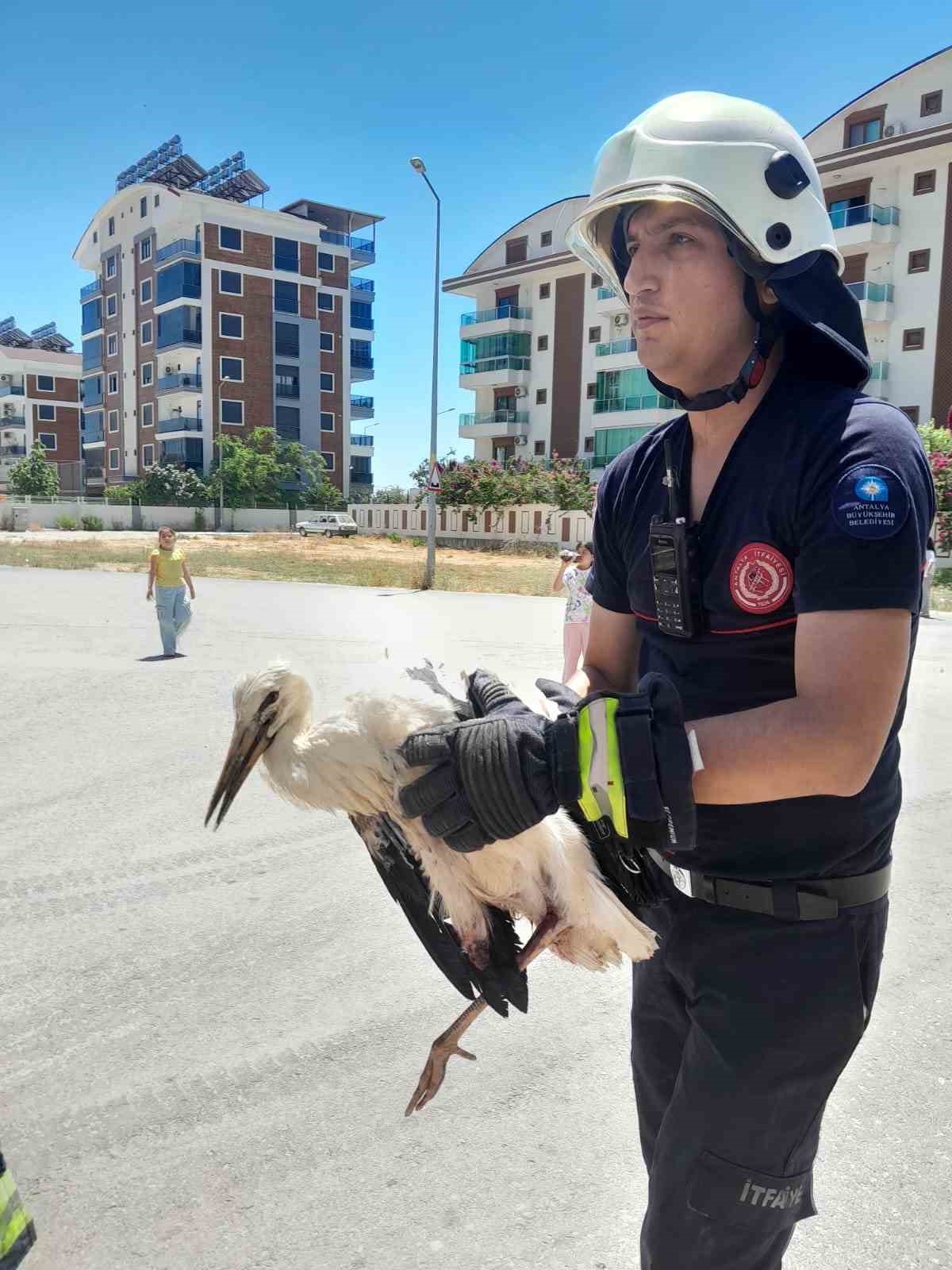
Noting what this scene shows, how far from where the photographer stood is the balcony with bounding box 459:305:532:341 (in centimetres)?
5325

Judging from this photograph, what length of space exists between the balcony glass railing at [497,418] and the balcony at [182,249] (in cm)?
2039

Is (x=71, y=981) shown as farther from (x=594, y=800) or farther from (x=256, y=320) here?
(x=256, y=320)

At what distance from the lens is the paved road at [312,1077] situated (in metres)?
2.42

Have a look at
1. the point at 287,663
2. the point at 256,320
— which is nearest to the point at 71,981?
the point at 287,663

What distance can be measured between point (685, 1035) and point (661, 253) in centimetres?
152

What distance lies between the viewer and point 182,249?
58719 millimetres

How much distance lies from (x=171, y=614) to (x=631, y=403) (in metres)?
39.5

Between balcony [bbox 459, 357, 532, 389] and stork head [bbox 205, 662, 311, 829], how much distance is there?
53.5 meters

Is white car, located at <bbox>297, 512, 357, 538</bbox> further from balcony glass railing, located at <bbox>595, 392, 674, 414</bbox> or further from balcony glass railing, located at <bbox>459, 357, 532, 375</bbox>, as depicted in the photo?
balcony glass railing, located at <bbox>595, 392, 674, 414</bbox>

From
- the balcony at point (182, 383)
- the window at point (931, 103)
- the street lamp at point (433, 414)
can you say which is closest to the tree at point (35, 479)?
the balcony at point (182, 383)

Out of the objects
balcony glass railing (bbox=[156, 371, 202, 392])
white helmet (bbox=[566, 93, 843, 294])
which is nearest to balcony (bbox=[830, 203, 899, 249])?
balcony glass railing (bbox=[156, 371, 202, 392])

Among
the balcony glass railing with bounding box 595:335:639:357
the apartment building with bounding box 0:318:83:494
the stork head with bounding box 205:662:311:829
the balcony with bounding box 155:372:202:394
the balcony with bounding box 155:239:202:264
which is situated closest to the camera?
the stork head with bounding box 205:662:311:829

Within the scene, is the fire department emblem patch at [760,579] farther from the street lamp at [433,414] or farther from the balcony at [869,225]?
the balcony at [869,225]

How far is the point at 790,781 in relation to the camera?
4.75 feet
